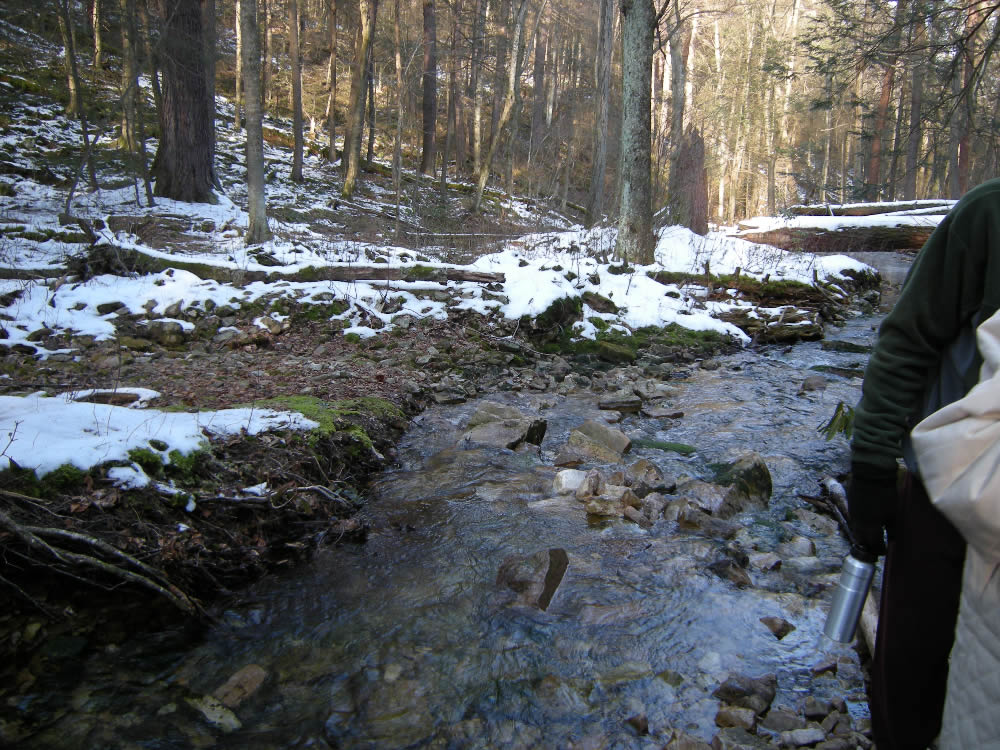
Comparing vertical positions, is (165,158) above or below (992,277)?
above

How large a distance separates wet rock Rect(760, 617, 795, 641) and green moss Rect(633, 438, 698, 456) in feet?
7.41

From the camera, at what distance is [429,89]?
23.2 metres

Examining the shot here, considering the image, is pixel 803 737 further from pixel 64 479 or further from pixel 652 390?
pixel 652 390

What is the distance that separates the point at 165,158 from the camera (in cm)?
1373

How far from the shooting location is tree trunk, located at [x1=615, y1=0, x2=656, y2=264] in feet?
31.2

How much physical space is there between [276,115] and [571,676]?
100 ft

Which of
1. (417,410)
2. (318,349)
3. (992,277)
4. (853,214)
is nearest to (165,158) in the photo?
(318,349)

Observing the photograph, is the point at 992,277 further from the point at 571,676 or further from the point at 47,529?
the point at 47,529

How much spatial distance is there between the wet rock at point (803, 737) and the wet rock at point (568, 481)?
220cm

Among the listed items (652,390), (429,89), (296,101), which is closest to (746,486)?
(652,390)

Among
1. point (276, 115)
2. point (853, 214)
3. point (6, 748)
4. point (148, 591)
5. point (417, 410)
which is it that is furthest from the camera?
point (276, 115)

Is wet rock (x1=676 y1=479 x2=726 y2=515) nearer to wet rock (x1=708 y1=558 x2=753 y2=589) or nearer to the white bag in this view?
wet rock (x1=708 y1=558 x2=753 y2=589)

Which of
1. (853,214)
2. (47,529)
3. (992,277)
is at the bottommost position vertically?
(47,529)

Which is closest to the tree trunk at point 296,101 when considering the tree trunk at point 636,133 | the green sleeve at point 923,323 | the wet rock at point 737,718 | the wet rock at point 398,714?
the tree trunk at point 636,133
